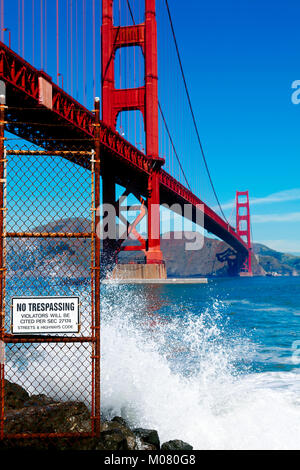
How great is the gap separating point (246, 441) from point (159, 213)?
113 ft

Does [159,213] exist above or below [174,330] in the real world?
above

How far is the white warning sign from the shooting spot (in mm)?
3293

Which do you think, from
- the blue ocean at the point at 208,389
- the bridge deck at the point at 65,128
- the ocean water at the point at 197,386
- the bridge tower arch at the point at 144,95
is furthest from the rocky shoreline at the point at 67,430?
the bridge tower arch at the point at 144,95

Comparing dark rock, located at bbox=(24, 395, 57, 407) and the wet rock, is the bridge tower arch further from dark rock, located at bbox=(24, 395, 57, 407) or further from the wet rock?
the wet rock

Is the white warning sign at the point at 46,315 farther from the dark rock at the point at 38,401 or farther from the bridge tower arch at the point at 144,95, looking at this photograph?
the bridge tower arch at the point at 144,95

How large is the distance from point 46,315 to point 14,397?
58.2 inches

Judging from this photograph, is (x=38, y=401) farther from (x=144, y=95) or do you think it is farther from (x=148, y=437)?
(x=144, y=95)

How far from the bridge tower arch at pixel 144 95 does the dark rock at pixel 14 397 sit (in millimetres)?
33184

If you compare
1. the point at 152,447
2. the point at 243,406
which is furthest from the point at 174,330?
the point at 152,447

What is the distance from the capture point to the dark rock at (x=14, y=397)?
4172 millimetres

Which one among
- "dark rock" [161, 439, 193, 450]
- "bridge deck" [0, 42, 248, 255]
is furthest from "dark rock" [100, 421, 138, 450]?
"bridge deck" [0, 42, 248, 255]

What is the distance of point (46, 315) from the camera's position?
331cm

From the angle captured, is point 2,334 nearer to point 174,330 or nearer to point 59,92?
point 174,330

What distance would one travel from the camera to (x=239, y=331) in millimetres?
14500
